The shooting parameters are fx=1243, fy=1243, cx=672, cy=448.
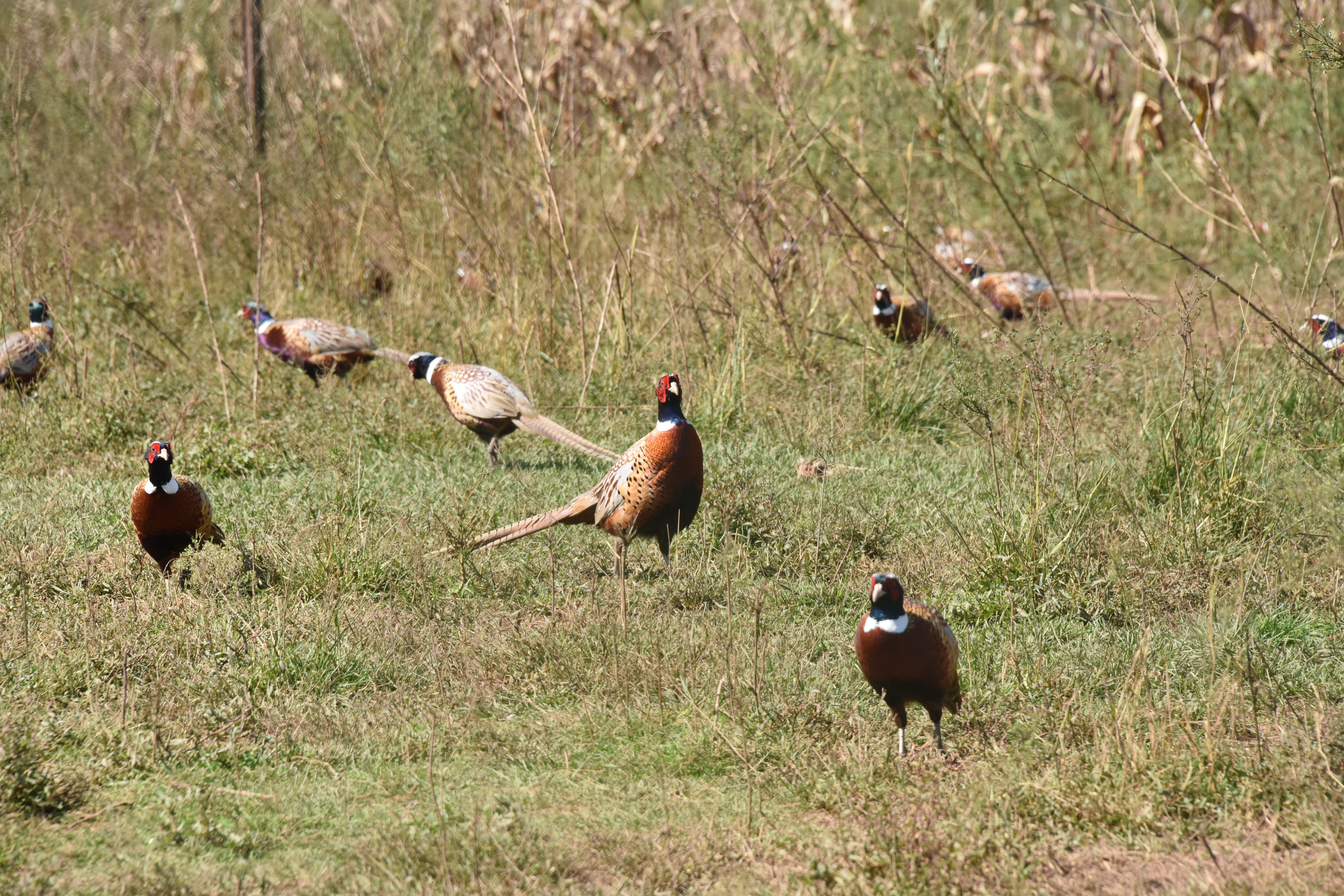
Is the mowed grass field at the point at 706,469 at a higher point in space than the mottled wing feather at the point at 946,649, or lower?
lower

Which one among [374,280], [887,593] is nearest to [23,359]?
Result: [374,280]

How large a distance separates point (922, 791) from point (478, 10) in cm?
903

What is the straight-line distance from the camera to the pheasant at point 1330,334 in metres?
6.45

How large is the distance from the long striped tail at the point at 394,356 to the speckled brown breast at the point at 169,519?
3207 mm

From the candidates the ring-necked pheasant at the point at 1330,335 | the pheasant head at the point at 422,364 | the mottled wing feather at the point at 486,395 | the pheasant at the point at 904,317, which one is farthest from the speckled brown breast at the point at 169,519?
the ring-necked pheasant at the point at 1330,335

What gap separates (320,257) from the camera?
917cm

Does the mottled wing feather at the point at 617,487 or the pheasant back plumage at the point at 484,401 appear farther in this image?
the pheasant back plumage at the point at 484,401

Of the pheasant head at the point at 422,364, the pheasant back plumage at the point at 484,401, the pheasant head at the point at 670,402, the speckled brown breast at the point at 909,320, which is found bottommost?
the pheasant head at the point at 422,364

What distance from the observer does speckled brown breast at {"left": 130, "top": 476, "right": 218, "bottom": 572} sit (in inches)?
180

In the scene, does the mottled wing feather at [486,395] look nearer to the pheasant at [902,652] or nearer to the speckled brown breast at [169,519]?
the speckled brown breast at [169,519]

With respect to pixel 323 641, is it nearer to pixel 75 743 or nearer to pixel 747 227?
pixel 75 743

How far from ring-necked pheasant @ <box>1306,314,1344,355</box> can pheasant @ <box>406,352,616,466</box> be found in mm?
Result: 3783

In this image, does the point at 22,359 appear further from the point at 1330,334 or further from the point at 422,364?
the point at 1330,334

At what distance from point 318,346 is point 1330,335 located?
19.4 feet
